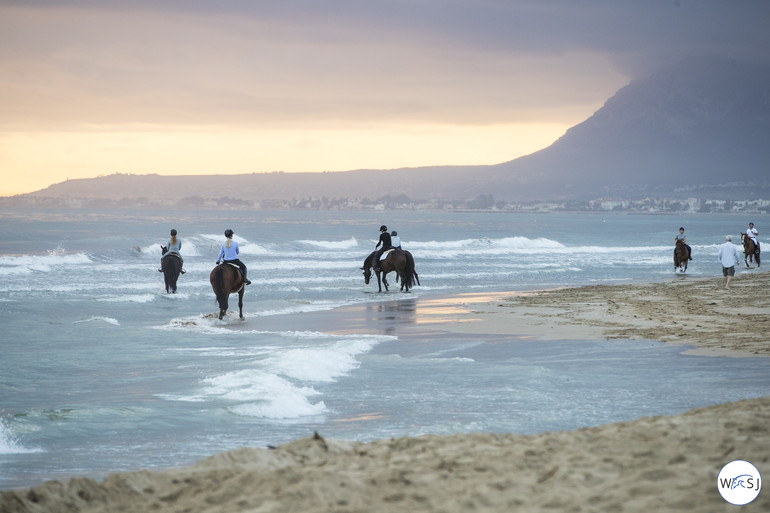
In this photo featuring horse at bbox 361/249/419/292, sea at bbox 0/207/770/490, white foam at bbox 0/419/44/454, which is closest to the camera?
white foam at bbox 0/419/44/454

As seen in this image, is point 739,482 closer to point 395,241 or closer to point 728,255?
point 728,255

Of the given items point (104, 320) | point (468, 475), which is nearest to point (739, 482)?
point (468, 475)

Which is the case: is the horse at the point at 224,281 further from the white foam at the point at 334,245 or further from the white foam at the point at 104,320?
the white foam at the point at 334,245

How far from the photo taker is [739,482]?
15.6 feet

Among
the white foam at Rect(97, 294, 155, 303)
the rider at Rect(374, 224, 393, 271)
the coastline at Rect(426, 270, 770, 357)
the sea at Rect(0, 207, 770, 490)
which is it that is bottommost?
the coastline at Rect(426, 270, 770, 357)

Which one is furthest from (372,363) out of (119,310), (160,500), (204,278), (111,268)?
(111,268)

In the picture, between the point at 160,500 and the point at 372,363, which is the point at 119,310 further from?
the point at 160,500

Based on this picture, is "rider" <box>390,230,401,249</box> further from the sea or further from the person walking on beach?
the person walking on beach

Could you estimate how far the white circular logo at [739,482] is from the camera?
458 cm

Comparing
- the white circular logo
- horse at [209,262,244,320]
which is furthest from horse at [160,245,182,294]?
the white circular logo

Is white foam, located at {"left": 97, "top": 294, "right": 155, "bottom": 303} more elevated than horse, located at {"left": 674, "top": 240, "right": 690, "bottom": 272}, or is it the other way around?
horse, located at {"left": 674, "top": 240, "right": 690, "bottom": 272}

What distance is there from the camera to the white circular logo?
4.58 m

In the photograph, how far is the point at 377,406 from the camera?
31.2 ft

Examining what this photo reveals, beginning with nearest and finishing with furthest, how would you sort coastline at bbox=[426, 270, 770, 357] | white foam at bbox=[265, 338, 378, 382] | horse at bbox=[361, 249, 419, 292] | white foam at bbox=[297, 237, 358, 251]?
1. white foam at bbox=[265, 338, 378, 382]
2. coastline at bbox=[426, 270, 770, 357]
3. horse at bbox=[361, 249, 419, 292]
4. white foam at bbox=[297, 237, 358, 251]
